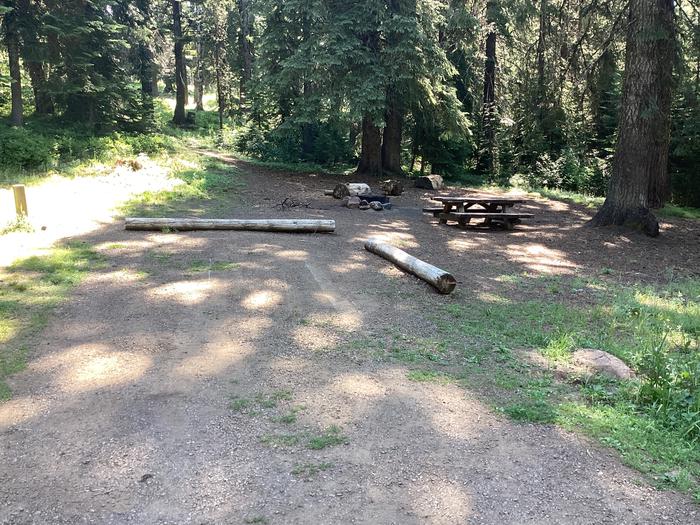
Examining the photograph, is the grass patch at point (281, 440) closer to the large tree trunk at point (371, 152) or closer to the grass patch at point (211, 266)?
the grass patch at point (211, 266)

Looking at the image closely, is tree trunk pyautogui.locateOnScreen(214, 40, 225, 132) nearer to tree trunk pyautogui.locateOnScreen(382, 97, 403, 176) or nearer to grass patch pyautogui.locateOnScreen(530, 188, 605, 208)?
tree trunk pyautogui.locateOnScreen(382, 97, 403, 176)

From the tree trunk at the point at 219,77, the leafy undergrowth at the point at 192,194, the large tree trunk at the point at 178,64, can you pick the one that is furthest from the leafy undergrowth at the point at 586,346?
the tree trunk at the point at 219,77

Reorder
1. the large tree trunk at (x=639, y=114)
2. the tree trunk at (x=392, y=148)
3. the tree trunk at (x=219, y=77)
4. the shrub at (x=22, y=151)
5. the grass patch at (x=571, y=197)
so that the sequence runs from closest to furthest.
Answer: the large tree trunk at (x=639, y=114), the shrub at (x=22, y=151), the grass patch at (x=571, y=197), the tree trunk at (x=392, y=148), the tree trunk at (x=219, y=77)

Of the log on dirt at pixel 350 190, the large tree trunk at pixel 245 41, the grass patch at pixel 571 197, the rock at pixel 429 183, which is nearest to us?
the log on dirt at pixel 350 190

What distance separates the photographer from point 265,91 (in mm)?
20547

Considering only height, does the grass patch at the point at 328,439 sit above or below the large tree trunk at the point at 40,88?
below

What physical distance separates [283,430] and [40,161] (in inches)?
628

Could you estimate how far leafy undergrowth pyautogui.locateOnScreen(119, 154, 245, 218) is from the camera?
41.7 ft

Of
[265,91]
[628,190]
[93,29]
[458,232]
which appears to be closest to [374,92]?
[265,91]

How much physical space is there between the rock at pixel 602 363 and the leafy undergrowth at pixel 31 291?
5.13 m

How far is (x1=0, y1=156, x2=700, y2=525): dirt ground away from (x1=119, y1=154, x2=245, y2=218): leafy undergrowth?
519 centimetres

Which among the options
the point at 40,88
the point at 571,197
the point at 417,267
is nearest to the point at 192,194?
the point at 417,267

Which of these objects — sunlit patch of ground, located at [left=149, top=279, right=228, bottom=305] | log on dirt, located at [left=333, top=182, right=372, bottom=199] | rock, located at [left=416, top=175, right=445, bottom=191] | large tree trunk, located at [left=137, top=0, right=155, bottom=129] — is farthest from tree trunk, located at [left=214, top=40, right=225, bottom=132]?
sunlit patch of ground, located at [left=149, top=279, right=228, bottom=305]

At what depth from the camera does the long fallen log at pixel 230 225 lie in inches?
418
